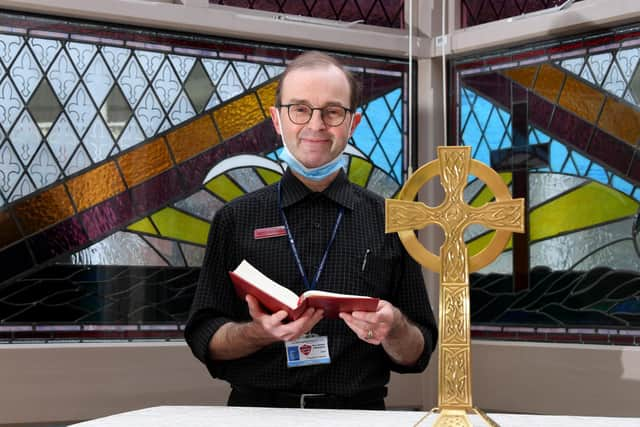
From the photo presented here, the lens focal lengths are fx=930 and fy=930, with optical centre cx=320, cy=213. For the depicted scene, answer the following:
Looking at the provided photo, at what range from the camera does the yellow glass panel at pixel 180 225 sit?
13.0 ft

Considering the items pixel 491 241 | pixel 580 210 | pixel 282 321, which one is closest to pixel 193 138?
pixel 580 210

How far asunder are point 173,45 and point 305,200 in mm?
1469

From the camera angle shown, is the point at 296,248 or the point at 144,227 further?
the point at 144,227

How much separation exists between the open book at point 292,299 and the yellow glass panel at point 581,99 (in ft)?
6.78

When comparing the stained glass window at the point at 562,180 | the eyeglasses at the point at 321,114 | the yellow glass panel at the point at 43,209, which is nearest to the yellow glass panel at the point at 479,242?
the stained glass window at the point at 562,180

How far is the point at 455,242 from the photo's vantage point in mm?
2168

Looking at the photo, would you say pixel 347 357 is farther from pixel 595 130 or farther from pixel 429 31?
pixel 429 31

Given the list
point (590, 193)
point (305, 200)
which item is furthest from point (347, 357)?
point (590, 193)

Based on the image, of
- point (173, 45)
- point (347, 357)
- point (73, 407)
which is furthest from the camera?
point (173, 45)

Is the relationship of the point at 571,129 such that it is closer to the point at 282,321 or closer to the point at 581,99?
the point at 581,99

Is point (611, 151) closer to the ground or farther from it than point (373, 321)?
farther from it

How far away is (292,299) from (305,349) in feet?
1.14

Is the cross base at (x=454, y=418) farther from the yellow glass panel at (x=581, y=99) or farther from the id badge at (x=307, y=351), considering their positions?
the yellow glass panel at (x=581, y=99)

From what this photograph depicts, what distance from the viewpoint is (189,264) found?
158 inches
